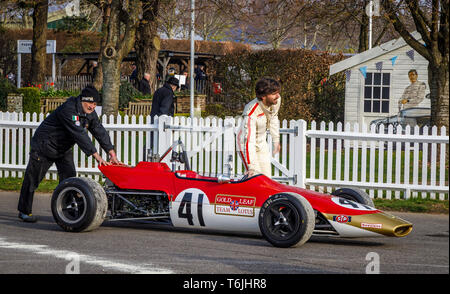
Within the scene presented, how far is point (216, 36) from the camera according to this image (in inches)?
2427

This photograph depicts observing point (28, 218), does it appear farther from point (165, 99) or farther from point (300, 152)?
point (165, 99)

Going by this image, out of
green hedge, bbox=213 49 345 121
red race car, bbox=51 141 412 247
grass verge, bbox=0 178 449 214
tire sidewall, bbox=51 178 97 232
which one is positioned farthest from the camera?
green hedge, bbox=213 49 345 121

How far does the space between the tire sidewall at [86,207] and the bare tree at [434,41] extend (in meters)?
9.29

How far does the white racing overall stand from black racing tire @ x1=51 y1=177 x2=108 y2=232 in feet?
5.49

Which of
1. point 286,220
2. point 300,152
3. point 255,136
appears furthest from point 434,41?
point 286,220

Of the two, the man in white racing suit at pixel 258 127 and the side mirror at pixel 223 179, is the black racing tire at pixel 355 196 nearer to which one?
the man in white racing suit at pixel 258 127

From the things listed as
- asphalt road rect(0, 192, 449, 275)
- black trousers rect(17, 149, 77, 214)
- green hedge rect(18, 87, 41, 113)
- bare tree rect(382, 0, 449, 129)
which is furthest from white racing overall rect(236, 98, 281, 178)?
green hedge rect(18, 87, 41, 113)

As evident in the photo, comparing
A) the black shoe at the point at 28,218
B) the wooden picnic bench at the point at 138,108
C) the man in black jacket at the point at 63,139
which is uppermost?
the wooden picnic bench at the point at 138,108

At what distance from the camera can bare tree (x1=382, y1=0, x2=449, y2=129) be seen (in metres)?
15.9

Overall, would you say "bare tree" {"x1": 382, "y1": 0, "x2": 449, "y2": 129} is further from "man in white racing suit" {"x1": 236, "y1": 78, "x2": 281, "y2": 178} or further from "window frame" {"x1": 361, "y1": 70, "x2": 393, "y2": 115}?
"man in white racing suit" {"x1": 236, "y1": 78, "x2": 281, "y2": 178}

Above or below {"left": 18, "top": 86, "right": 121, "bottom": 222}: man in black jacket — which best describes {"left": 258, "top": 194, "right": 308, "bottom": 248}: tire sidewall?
below

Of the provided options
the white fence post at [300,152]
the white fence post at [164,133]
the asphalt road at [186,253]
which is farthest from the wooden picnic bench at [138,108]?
the asphalt road at [186,253]

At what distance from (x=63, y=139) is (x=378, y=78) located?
16.3 m

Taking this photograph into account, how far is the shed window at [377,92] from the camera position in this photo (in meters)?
24.1
